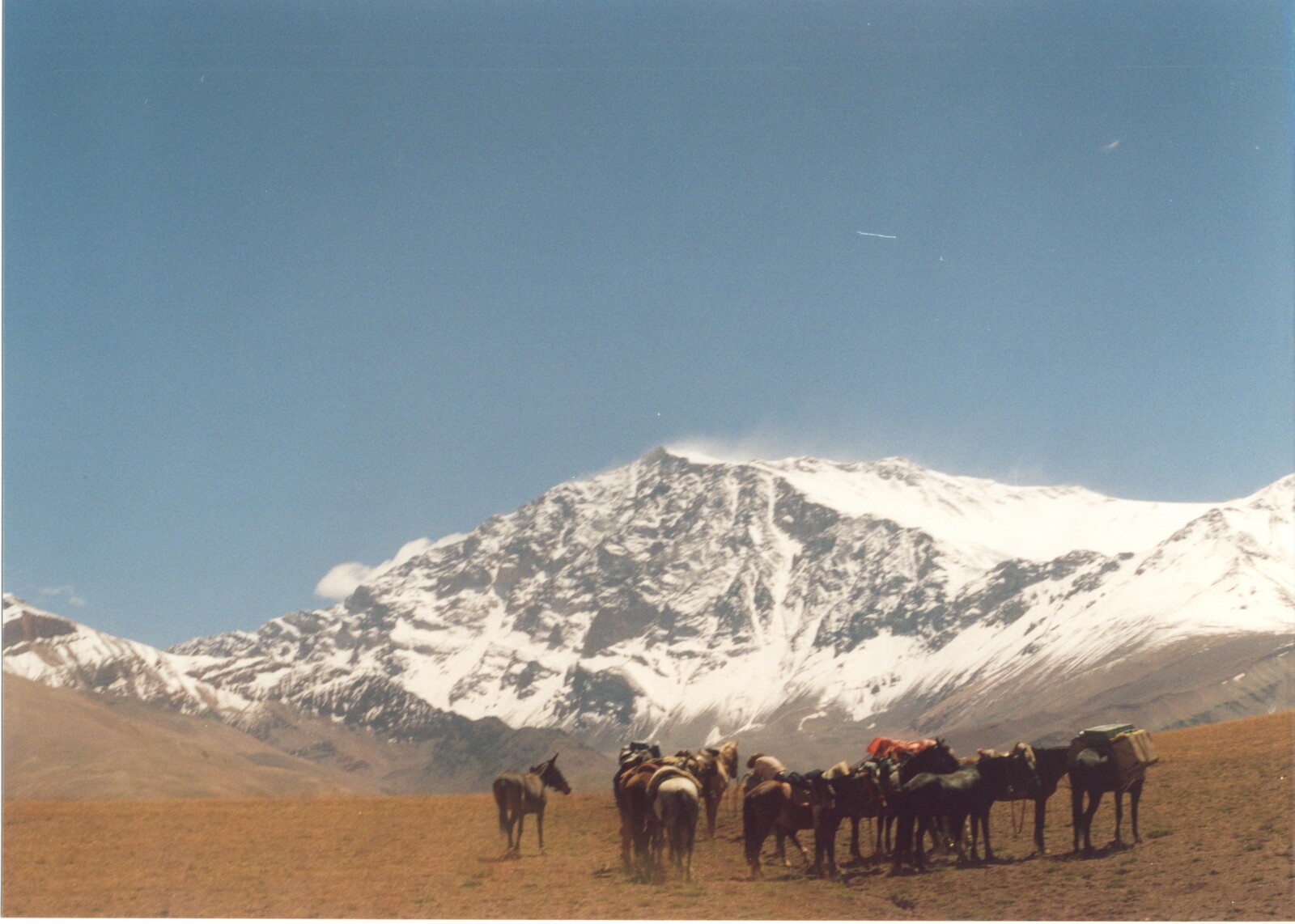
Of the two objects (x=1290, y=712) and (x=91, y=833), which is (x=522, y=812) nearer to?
(x=91, y=833)

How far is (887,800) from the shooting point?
39.0m

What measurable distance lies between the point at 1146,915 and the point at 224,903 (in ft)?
85.4

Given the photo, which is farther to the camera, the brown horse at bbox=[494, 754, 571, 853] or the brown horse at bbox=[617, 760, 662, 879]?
the brown horse at bbox=[494, 754, 571, 853]

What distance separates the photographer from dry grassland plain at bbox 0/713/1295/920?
3550 cm

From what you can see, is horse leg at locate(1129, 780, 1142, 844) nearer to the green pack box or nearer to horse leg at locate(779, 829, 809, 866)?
the green pack box

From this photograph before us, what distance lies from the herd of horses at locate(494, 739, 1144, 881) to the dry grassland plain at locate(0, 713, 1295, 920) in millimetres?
764

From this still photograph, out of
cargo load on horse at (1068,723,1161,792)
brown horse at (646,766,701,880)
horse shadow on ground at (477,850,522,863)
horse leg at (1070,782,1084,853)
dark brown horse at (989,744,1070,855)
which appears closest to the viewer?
brown horse at (646,766,701,880)

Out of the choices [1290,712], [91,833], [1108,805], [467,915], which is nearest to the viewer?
[467,915]

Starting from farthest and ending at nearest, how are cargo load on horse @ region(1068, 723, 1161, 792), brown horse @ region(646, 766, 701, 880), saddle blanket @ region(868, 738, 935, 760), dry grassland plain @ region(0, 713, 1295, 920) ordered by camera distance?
saddle blanket @ region(868, 738, 935, 760) < cargo load on horse @ region(1068, 723, 1161, 792) < brown horse @ region(646, 766, 701, 880) < dry grassland plain @ region(0, 713, 1295, 920)

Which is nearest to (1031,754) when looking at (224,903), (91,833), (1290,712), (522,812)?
(522,812)

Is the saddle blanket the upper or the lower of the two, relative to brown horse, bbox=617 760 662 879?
upper

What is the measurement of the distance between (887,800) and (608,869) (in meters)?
8.68

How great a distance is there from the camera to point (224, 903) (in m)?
39.9

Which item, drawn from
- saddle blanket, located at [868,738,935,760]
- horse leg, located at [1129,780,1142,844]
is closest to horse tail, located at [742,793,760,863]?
saddle blanket, located at [868,738,935,760]
